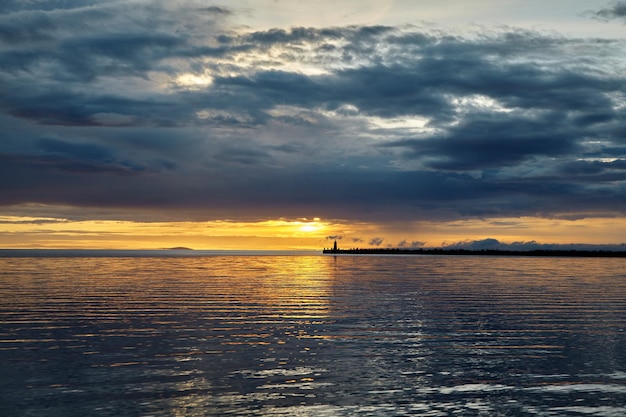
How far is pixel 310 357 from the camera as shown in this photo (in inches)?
1006

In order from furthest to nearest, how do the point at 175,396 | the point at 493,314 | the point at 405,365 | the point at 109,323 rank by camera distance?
the point at 493,314 → the point at 109,323 → the point at 405,365 → the point at 175,396

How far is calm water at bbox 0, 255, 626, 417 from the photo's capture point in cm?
1847

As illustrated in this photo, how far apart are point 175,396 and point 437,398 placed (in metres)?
8.28

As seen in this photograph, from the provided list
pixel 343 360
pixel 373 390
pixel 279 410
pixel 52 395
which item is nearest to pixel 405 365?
pixel 343 360

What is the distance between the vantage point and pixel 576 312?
42.1m

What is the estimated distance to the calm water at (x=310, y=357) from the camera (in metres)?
18.5

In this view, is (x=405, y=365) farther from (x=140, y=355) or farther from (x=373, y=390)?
(x=140, y=355)

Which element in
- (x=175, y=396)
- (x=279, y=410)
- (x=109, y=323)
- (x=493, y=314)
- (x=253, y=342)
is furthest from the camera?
(x=493, y=314)

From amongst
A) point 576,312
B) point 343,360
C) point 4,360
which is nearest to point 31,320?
point 4,360

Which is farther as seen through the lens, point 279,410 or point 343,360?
point 343,360

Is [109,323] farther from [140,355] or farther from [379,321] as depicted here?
[379,321]

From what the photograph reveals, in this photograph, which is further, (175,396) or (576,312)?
(576,312)

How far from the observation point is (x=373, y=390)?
20078 millimetres

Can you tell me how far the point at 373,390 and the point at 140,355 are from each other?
11.0m
